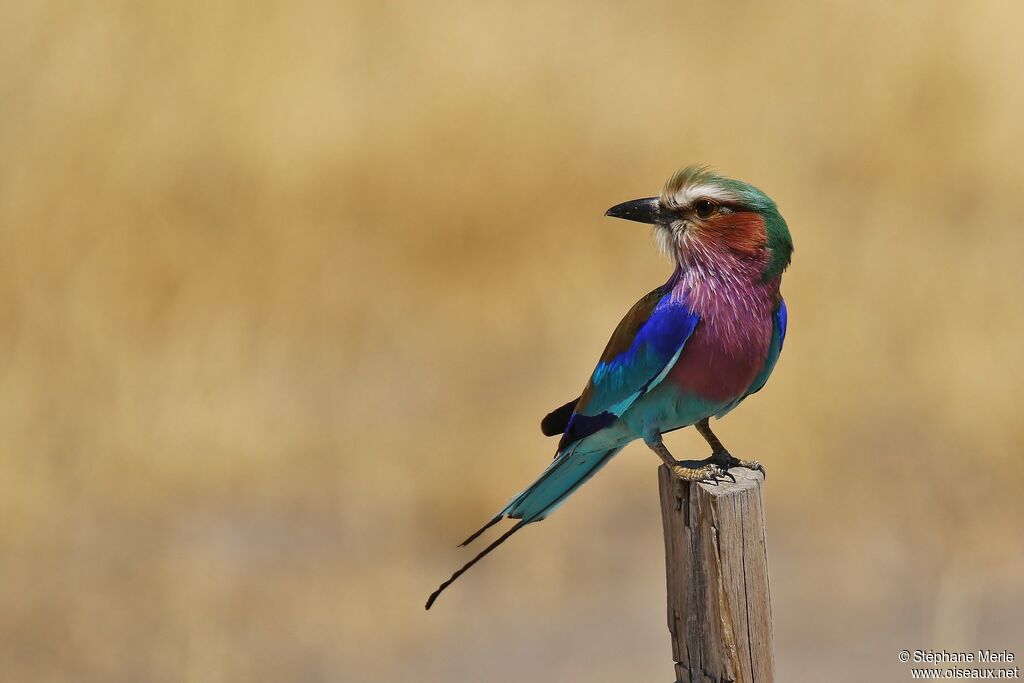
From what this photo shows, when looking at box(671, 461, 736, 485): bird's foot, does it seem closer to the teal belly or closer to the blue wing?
the teal belly

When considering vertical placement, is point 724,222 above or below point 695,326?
above

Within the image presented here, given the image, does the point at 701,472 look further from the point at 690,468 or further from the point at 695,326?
the point at 695,326

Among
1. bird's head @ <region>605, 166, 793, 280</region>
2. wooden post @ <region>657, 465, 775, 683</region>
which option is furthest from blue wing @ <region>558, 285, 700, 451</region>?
wooden post @ <region>657, 465, 775, 683</region>

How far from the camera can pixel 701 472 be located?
14.0 ft

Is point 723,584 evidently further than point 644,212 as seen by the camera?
No

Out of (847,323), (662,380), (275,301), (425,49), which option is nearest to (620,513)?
(847,323)

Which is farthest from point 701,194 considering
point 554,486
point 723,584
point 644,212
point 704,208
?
point 723,584

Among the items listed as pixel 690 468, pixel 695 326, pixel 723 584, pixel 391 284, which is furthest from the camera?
pixel 391 284

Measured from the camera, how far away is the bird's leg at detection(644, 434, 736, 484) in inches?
167

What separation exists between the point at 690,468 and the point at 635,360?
0.37 m

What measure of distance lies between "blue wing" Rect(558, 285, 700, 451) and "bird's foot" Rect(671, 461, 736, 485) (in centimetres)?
24

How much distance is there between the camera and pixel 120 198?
8.82 meters

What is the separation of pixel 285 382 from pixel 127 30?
2358 mm

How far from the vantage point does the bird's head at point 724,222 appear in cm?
425
